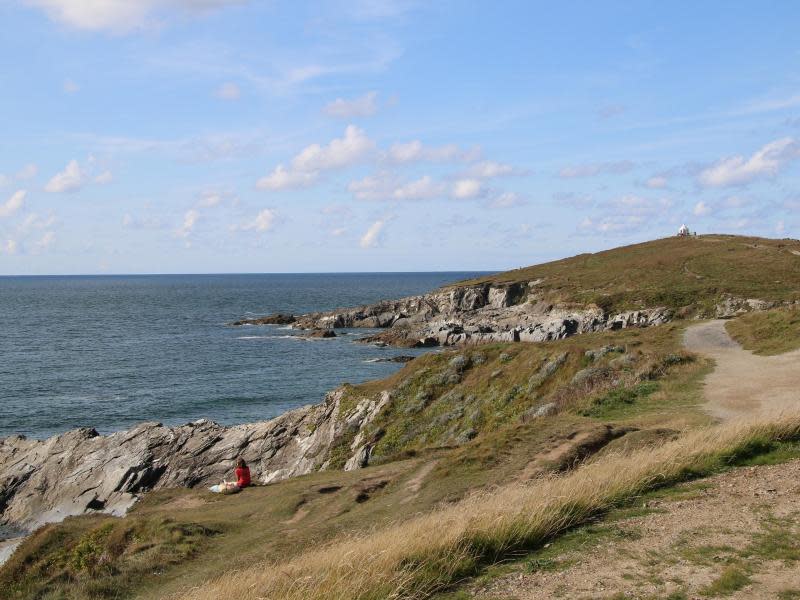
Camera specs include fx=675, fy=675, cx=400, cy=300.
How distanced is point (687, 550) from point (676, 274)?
10320 centimetres

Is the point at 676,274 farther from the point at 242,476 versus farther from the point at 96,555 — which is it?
the point at 96,555

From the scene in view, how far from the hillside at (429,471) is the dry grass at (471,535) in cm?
4

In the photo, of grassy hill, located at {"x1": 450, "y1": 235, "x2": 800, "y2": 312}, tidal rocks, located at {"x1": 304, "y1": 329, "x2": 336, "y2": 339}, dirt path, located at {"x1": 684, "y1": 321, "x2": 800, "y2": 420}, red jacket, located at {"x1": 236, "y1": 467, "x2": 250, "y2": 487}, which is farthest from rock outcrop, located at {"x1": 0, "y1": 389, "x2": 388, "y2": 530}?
grassy hill, located at {"x1": 450, "y1": 235, "x2": 800, "y2": 312}

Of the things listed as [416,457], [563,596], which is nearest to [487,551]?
[563,596]

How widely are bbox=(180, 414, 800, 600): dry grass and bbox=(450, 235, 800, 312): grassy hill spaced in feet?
242

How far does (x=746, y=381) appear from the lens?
2811 centimetres

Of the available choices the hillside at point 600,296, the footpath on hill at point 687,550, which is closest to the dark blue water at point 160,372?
A: the hillside at point 600,296

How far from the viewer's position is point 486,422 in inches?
1278

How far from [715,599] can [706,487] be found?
561 cm

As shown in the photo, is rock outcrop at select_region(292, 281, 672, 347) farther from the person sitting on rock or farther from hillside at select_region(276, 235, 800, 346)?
the person sitting on rock

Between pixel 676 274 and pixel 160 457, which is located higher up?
pixel 676 274

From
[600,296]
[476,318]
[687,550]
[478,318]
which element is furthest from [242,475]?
[600,296]

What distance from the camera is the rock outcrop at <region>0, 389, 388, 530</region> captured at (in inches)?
1499

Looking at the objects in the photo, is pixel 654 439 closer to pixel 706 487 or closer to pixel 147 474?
pixel 706 487
